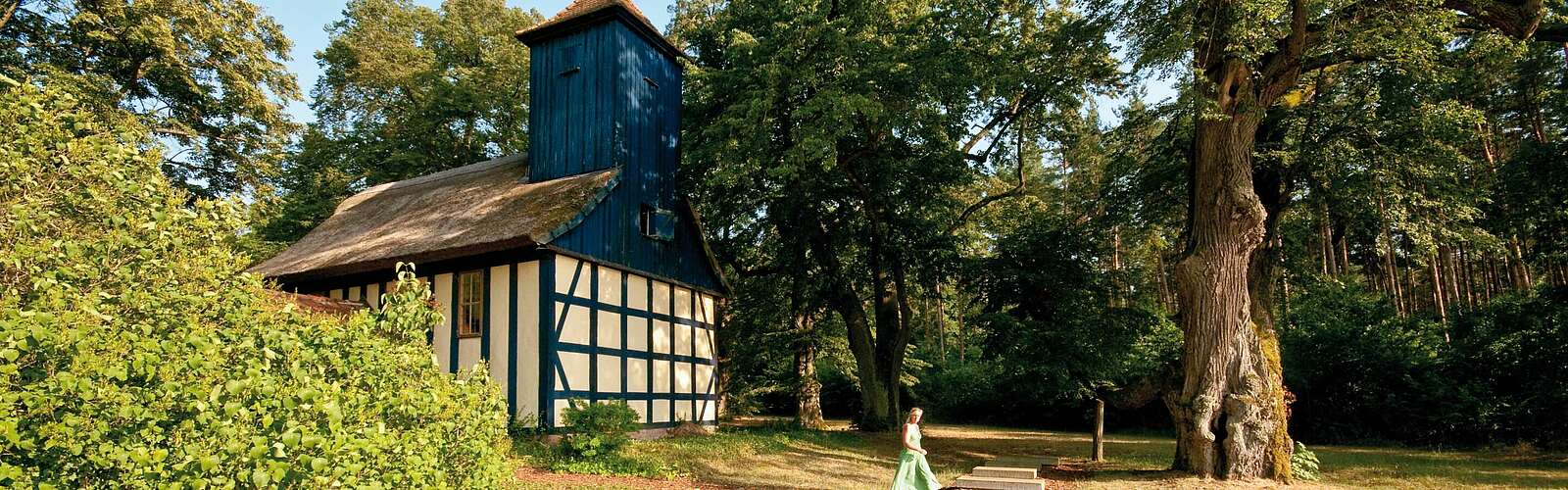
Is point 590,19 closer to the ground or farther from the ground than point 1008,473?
farther from the ground

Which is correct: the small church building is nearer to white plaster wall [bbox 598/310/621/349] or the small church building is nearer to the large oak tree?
white plaster wall [bbox 598/310/621/349]

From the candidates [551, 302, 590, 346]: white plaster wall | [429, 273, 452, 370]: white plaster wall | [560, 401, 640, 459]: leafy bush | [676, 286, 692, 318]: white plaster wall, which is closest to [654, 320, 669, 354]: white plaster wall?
[676, 286, 692, 318]: white plaster wall

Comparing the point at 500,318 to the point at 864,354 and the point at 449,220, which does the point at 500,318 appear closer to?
the point at 449,220

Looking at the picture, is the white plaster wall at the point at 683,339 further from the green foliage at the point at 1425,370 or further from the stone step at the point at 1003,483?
the green foliage at the point at 1425,370

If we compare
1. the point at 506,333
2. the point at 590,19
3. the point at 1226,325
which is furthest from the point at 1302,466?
the point at 590,19

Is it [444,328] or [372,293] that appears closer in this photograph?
[444,328]

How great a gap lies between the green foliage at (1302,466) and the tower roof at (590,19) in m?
14.0

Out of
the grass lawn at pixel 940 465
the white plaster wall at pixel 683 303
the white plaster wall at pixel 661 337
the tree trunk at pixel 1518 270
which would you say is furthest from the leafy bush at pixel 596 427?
the tree trunk at pixel 1518 270

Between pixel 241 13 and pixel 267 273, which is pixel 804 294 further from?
pixel 241 13

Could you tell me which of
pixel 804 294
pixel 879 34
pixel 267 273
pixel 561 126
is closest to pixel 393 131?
pixel 267 273

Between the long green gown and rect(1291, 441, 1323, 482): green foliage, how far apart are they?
597 centimetres

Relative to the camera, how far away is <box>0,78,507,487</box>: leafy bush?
3.54 meters

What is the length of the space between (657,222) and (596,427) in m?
5.49

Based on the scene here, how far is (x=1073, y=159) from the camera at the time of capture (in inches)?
893
